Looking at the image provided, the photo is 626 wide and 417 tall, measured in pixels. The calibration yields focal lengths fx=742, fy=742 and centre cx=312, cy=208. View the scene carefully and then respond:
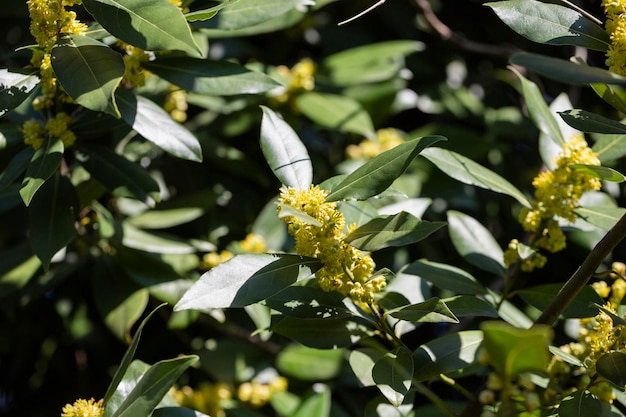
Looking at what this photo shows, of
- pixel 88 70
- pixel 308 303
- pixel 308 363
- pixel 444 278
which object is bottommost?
pixel 308 363

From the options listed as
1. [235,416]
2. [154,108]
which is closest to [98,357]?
[235,416]

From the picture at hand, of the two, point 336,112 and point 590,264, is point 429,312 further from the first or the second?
point 336,112

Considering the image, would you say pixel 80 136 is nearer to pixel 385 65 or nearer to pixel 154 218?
pixel 154 218

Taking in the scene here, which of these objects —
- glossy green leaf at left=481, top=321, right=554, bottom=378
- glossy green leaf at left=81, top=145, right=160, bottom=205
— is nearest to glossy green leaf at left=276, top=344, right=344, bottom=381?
glossy green leaf at left=81, top=145, right=160, bottom=205

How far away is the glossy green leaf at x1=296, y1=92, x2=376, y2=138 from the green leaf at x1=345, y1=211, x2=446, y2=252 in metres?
1.03

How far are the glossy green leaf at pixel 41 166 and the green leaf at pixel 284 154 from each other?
1.26 feet

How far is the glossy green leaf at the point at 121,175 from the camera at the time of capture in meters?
1.54

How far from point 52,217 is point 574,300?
3.36 ft

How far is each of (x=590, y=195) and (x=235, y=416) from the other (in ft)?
3.30

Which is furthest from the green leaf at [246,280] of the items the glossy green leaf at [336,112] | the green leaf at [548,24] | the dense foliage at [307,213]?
the glossy green leaf at [336,112]

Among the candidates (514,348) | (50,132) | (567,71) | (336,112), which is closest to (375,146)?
(336,112)

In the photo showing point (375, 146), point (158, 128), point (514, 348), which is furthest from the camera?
point (375, 146)

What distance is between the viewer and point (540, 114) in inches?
61.1

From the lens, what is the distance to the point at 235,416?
173 cm
